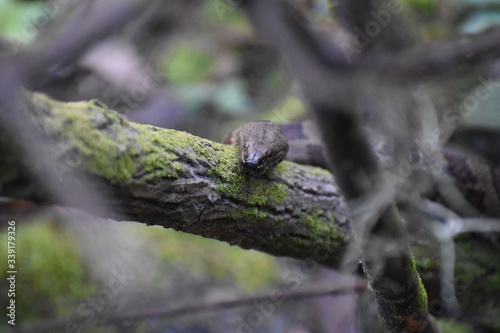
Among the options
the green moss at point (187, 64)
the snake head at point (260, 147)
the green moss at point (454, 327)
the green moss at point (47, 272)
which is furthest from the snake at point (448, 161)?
the green moss at point (187, 64)

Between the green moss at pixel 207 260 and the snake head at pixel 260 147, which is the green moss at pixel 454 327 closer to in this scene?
the snake head at pixel 260 147

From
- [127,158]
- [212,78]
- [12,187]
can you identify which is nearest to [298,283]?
[127,158]

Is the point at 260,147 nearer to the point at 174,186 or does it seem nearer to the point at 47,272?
the point at 174,186

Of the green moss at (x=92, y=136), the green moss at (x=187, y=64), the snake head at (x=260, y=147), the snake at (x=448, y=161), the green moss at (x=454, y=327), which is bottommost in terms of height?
the green moss at (x=187, y=64)

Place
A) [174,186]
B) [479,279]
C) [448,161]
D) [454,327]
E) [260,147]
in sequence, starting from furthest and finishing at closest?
[448,161] → [479,279] → [454,327] → [260,147] → [174,186]

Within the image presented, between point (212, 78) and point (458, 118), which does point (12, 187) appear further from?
point (212, 78)

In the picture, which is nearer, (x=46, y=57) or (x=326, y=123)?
(x=326, y=123)

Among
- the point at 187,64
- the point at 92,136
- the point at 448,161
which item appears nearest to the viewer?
the point at 92,136

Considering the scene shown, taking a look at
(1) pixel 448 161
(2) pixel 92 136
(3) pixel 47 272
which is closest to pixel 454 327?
(1) pixel 448 161
